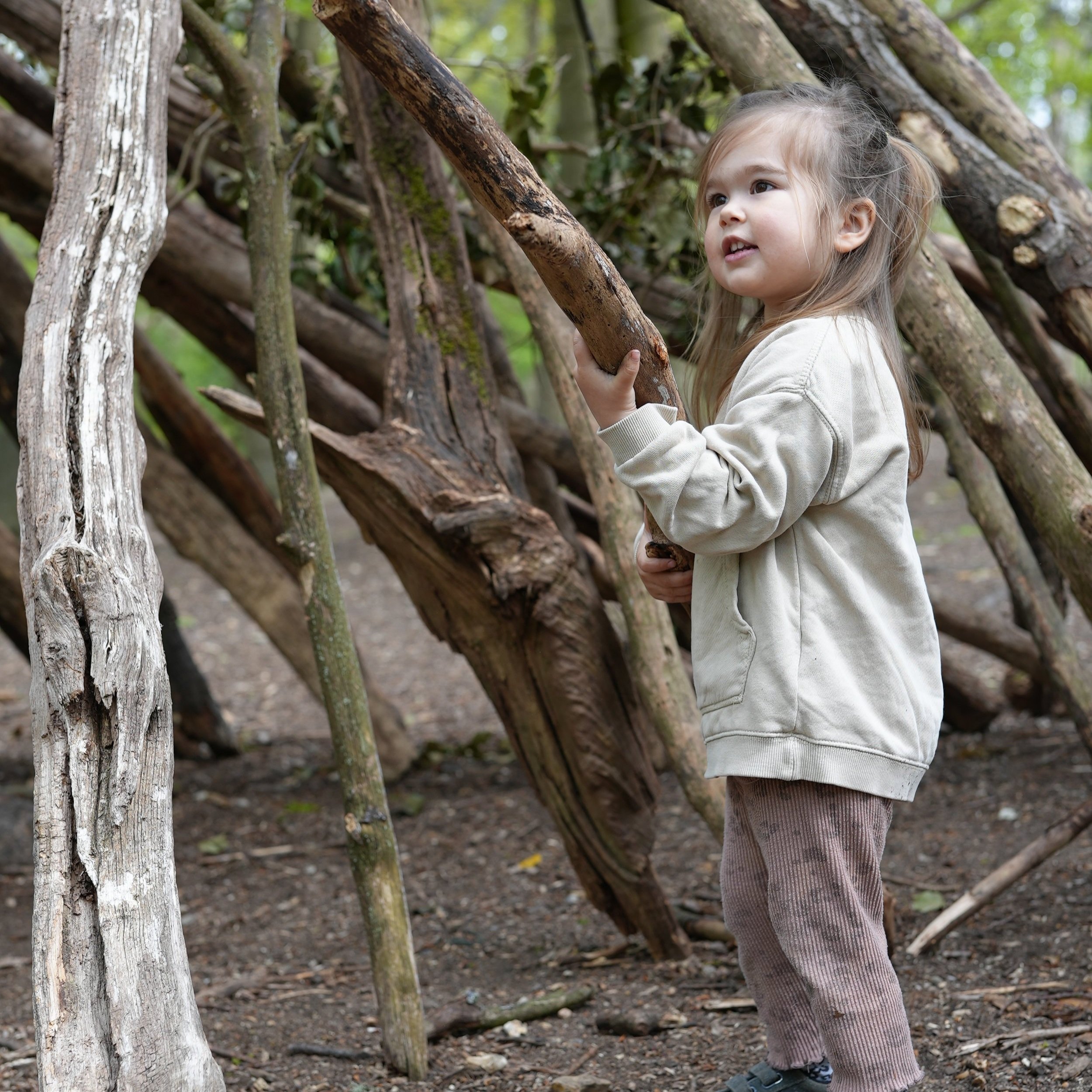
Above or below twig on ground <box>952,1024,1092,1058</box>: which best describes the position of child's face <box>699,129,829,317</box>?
above

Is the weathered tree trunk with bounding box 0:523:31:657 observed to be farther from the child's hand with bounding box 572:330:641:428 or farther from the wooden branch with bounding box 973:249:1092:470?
the wooden branch with bounding box 973:249:1092:470

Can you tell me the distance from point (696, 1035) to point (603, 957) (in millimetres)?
500

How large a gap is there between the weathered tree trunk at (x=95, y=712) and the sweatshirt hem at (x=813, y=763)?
2.57 ft

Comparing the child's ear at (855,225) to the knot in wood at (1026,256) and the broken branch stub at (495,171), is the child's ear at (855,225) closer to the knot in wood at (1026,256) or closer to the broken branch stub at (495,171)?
the broken branch stub at (495,171)

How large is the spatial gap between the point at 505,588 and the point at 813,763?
1.00 metres

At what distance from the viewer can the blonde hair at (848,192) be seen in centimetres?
167

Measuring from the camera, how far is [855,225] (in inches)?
67.1

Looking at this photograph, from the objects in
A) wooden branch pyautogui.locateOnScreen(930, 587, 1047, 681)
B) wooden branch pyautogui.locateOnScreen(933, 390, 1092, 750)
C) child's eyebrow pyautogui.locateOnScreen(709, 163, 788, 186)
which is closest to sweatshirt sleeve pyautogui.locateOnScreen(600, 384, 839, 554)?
child's eyebrow pyautogui.locateOnScreen(709, 163, 788, 186)

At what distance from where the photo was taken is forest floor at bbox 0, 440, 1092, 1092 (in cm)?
217

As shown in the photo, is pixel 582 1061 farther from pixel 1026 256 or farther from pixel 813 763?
pixel 1026 256

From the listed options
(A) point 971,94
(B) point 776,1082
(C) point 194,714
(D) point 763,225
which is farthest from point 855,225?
(C) point 194,714

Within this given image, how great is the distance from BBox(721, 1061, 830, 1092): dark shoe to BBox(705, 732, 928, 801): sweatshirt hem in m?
0.55

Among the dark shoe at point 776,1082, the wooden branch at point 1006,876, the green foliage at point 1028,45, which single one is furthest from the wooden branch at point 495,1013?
the green foliage at point 1028,45

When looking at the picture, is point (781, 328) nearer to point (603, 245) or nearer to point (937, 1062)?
point (937, 1062)
